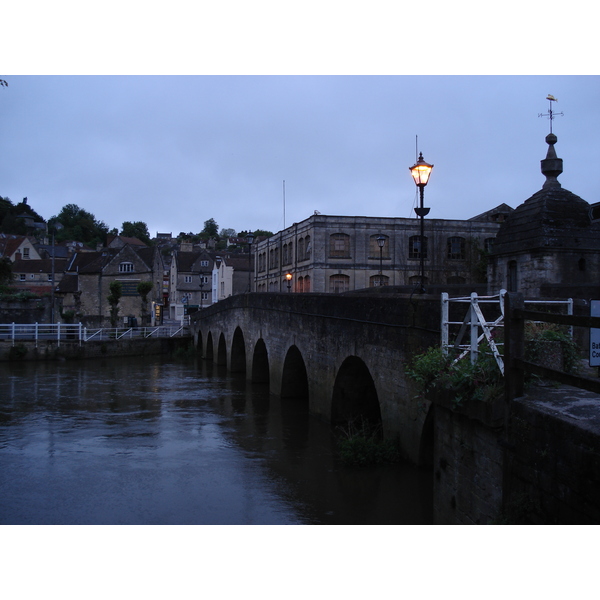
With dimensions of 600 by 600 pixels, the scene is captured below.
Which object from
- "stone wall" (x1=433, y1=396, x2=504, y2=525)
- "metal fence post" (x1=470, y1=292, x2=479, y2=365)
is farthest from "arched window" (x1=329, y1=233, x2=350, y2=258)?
"metal fence post" (x1=470, y1=292, x2=479, y2=365)

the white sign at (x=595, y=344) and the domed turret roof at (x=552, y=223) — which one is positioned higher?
the domed turret roof at (x=552, y=223)

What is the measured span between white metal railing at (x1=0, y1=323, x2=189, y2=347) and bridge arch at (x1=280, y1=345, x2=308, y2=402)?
18463 millimetres

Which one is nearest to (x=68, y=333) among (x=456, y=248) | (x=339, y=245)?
(x=339, y=245)

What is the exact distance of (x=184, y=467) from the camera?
11695 mm

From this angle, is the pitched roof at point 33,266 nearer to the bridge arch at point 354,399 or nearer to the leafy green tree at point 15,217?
the leafy green tree at point 15,217

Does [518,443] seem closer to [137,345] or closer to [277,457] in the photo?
[277,457]

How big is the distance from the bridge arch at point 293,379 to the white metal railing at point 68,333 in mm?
18463

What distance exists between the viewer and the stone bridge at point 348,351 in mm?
9594

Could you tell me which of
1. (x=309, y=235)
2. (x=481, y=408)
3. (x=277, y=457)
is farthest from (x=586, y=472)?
(x=309, y=235)

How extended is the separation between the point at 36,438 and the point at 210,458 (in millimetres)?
4920

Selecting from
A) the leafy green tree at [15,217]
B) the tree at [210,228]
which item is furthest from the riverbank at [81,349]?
the tree at [210,228]

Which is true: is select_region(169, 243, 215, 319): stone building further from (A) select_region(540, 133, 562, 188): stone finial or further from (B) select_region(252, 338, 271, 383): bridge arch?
(A) select_region(540, 133, 562, 188): stone finial

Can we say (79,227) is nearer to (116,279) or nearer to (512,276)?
(116,279)

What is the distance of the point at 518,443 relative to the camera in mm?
5020
